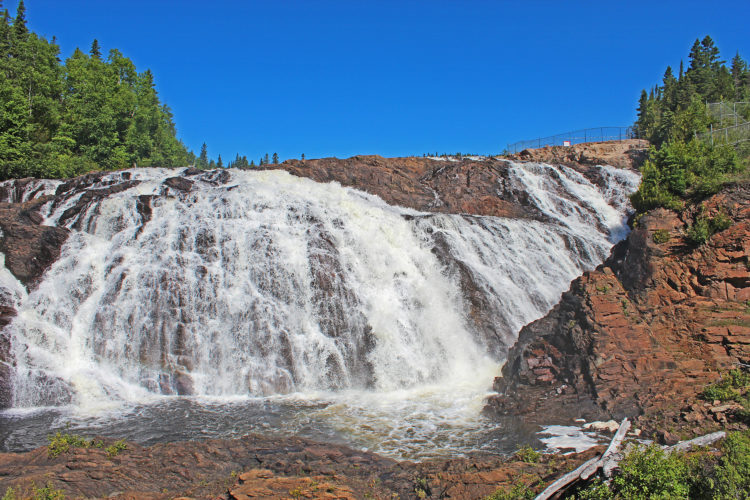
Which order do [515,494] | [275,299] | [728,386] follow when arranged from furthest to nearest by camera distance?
[275,299] → [728,386] → [515,494]

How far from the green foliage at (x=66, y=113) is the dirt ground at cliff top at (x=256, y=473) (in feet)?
109

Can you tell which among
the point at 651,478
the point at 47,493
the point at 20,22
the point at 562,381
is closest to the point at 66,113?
the point at 20,22

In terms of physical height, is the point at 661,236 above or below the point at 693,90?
below

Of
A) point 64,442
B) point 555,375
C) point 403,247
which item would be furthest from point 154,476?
point 403,247

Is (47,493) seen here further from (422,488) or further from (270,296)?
(270,296)

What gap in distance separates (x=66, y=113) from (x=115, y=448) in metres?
46.1

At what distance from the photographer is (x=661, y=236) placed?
61.4ft

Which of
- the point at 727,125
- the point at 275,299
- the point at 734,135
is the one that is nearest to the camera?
the point at 275,299

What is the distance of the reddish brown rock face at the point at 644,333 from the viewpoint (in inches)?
578

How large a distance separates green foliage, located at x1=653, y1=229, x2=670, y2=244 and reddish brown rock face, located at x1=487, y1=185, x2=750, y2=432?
0.03 metres

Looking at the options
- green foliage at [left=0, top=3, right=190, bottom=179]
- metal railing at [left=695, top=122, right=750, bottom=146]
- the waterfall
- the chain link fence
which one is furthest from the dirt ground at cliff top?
green foliage at [left=0, top=3, right=190, bottom=179]

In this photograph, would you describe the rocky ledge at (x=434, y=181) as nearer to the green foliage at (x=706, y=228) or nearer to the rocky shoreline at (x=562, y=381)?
the rocky shoreline at (x=562, y=381)

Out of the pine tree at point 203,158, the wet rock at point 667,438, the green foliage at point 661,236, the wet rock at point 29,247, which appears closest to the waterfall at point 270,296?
the wet rock at point 29,247

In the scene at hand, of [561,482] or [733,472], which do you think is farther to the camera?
[561,482]
